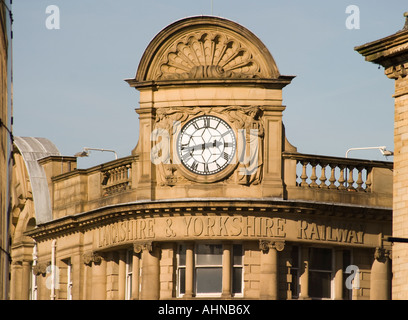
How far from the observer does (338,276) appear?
6481cm

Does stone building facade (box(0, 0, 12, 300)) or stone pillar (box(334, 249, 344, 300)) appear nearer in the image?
stone building facade (box(0, 0, 12, 300))

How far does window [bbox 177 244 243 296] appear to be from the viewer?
6375 cm

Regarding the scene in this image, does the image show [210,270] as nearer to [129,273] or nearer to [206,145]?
[129,273]

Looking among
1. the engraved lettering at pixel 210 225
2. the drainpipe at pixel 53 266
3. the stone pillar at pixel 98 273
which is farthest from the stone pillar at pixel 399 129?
the drainpipe at pixel 53 266

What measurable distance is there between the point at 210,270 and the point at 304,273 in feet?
10.6

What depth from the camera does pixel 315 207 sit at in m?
63.8

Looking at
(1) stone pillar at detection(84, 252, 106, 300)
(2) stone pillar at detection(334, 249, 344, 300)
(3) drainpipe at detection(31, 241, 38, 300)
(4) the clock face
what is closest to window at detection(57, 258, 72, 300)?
(1) stone pillar at detection(84, 252, 106, 300)

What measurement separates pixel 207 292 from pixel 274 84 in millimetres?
7328

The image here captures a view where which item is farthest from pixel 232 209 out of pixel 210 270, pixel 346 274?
pixel 346 274

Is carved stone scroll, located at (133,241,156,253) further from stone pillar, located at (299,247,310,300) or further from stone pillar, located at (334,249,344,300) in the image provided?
stone pillar, located at (334,249,344,300)

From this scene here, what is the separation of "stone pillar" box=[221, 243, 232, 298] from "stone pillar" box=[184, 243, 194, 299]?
107 centimetres

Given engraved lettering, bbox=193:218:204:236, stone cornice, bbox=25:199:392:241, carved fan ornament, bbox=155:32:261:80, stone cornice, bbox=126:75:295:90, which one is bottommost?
engraved lettering, bbox=193:218:204:236
